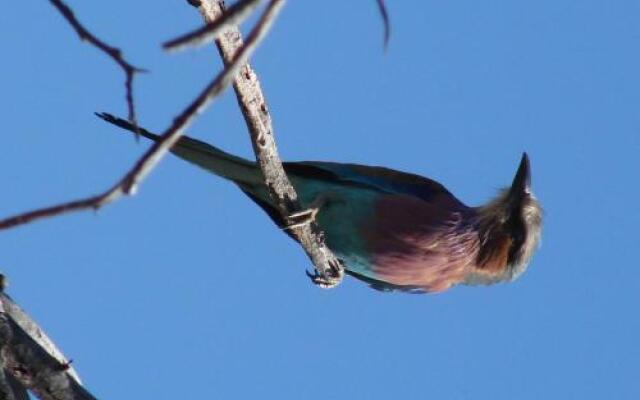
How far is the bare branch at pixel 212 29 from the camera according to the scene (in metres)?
0.83

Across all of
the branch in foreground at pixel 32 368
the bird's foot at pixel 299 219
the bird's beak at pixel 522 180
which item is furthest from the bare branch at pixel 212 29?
the bird's beak at pixel 522 180

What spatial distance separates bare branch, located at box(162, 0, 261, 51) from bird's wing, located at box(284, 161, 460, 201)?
317 cm

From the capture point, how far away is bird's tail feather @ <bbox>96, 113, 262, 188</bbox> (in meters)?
3.76

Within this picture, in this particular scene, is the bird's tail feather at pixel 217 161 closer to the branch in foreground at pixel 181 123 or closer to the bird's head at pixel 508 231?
the bird's head at pixel 508 231

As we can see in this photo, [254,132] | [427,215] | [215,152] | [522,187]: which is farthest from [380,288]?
[254,132]

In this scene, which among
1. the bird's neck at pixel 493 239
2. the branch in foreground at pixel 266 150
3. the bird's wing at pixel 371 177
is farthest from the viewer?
the bird's neck at pixel 493 239

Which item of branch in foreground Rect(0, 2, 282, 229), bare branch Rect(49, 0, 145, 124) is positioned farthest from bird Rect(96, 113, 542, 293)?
branch in foreground Rect(0, 2, 282, 229)

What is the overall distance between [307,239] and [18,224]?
2.58 m

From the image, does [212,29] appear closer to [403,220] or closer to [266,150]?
[266,150]

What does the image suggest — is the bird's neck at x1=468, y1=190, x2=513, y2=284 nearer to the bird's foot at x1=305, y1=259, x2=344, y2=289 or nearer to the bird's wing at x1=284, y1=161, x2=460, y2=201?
the bird's wing at x1=284, y1=161, x2=460, y2=201

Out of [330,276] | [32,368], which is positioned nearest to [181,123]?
[32,368]

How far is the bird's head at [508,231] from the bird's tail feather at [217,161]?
1.09 m

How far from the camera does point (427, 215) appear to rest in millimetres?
4012

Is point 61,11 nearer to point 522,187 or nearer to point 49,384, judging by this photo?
point 49,384
